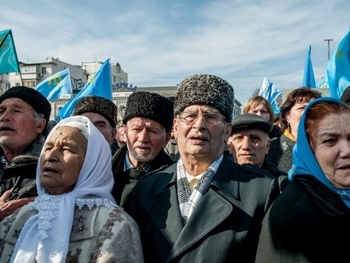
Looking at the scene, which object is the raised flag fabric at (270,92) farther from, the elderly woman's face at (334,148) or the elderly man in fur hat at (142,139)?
the elderly woman's face at (334,148)

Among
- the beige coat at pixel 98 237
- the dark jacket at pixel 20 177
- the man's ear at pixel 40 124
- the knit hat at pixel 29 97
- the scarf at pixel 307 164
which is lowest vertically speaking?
the beige coat at pixel 98 237

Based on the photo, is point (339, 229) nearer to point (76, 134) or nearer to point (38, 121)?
point (76, 134)

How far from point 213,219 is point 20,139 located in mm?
1688

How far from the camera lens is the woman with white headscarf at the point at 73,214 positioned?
208 cm

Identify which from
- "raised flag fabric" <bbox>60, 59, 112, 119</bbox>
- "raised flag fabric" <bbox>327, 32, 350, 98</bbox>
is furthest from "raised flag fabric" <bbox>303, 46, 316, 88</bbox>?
"raised flag fabric" <bbox>60, 59, 112, 119</bbox>

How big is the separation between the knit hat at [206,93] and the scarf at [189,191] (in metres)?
0.35

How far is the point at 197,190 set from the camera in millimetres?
2326

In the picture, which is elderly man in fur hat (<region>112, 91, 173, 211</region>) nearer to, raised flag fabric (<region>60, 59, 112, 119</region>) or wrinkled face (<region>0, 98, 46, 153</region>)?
wrinkled face (<region>0, 98, 46, 153</region>)

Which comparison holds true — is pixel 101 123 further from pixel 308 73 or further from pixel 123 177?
pixel 308 73

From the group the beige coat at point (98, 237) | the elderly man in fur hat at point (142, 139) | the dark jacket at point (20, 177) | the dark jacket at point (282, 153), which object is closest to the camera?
the beige coat at point (98, 237)

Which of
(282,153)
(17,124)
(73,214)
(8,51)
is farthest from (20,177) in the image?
(8,51)

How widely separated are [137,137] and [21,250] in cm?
122

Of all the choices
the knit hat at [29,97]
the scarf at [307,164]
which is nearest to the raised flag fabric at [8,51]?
the knit hat at [29,97]

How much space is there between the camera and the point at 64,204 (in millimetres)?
2223
